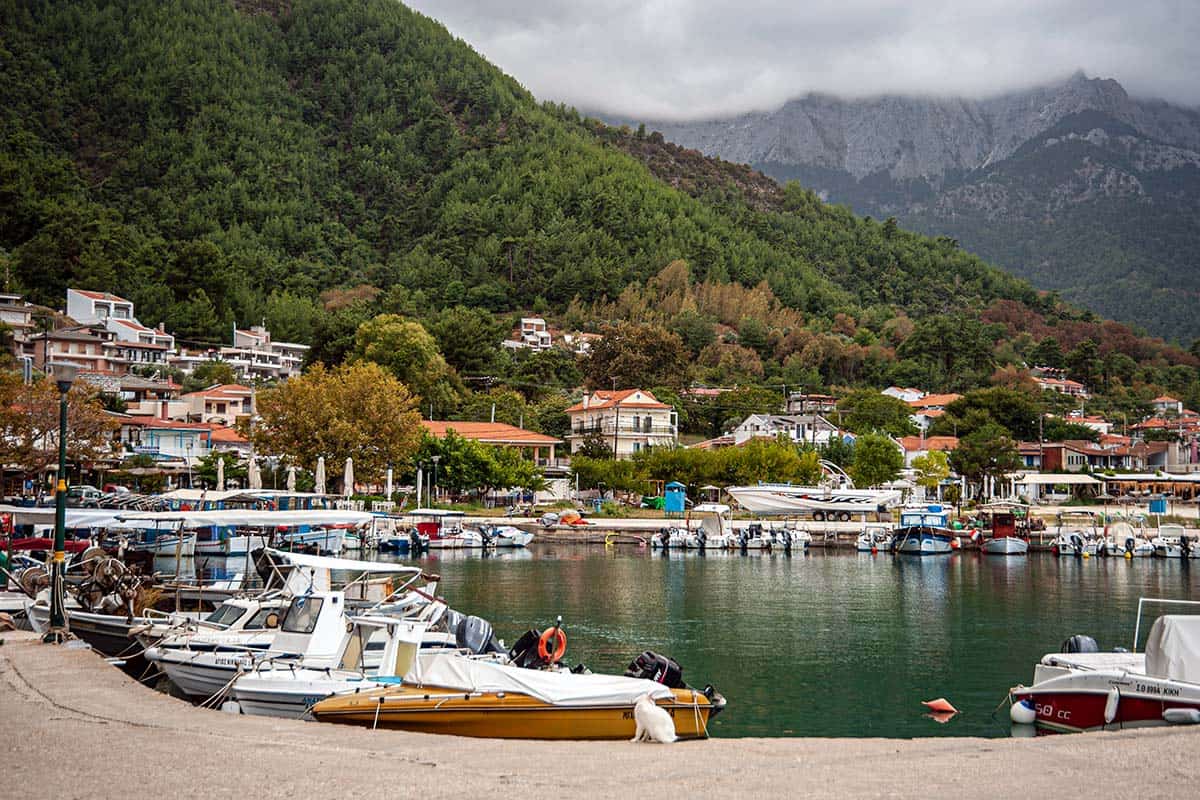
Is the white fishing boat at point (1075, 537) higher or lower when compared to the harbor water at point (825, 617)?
higher

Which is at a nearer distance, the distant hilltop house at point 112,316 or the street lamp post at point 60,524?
the street lamp post at point 60,524

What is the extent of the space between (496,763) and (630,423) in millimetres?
83220

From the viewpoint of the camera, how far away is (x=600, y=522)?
68125 mm

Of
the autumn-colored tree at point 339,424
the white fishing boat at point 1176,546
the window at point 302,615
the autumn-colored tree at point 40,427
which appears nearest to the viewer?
the window at point 302,615

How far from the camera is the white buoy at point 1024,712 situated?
19.0 meters

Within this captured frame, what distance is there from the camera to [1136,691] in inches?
664

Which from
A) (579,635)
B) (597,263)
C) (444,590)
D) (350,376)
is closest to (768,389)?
(597,263)

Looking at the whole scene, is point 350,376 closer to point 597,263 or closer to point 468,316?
point 468,316

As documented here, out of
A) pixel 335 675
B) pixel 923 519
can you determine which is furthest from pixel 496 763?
pixel 923 519

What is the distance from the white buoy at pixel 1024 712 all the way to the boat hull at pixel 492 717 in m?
7.67

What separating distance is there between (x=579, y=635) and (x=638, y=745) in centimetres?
1554

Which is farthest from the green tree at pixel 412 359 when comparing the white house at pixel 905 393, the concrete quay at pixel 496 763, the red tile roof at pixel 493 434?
the concrete quay at pixel 496 763

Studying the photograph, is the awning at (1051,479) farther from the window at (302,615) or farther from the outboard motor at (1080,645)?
the window at (302,615)

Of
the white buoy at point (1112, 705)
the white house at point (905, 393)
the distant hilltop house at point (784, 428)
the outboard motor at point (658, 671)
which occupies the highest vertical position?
the white house at point (905, 393)
